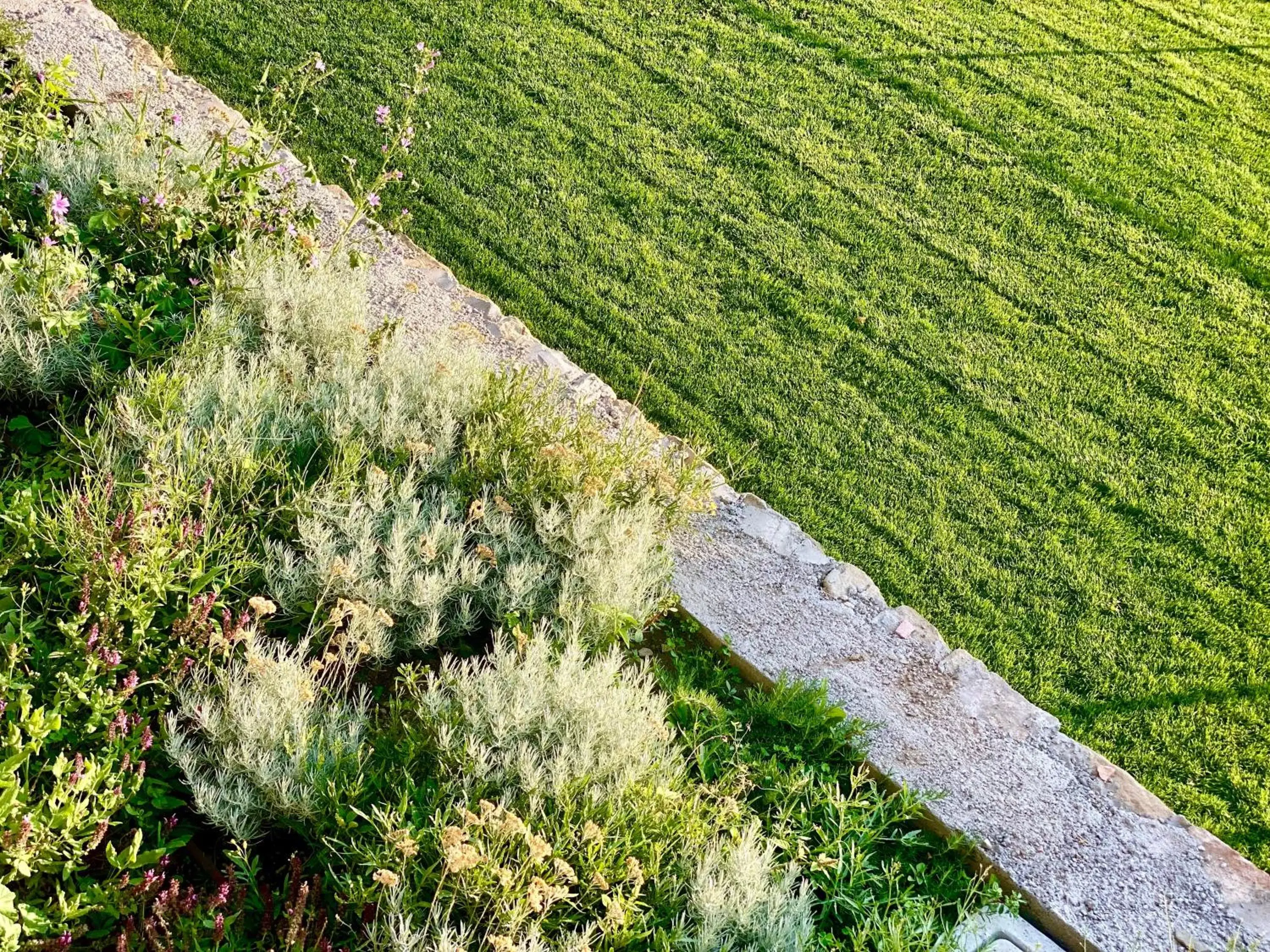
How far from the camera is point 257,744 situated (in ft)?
9.12

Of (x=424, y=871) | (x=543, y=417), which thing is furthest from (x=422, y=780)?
(x=543, y=417)

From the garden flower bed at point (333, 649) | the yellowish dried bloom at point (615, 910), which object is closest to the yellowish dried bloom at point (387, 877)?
→ the garden flower bed at point (333, 649)

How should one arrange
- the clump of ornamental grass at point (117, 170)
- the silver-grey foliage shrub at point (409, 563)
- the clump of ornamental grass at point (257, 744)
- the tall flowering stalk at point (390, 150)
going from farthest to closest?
the tall flowering stalk at point (390, 150) → the clump of ornamental grass at point (117, 170) → the silver-grey foliage shrub at point (409, 563) → the clump of ornamental grass at point (257, 744)

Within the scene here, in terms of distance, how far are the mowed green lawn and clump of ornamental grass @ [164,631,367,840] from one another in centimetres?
241

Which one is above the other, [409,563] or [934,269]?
[934,269]

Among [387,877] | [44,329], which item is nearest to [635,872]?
[387,877]

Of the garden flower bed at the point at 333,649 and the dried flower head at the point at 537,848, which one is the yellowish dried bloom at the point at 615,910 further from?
the dried flower head at the point at 537,848

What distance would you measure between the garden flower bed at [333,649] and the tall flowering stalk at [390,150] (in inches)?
5.7

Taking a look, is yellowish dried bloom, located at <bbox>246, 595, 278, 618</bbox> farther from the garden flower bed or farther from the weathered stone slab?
the weathered stone slab

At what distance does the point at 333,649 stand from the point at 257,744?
24.3 inches

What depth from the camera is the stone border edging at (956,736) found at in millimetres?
3344

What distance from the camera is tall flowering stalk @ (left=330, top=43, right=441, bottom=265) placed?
15.0 feet

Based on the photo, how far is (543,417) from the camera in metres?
4.16

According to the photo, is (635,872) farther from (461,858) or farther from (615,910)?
(461,858)
